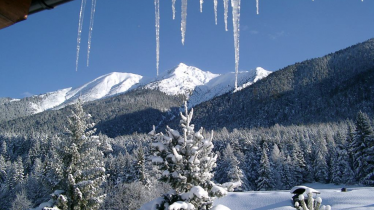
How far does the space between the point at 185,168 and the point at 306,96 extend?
151 metres

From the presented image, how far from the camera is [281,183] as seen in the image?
46.3 meters

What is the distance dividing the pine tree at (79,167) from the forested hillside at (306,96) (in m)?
119

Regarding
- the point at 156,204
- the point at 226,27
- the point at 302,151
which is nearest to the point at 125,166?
the point at 302,151

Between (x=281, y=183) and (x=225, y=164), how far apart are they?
1037 centimetres

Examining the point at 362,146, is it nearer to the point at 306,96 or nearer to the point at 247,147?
the point at 247,147

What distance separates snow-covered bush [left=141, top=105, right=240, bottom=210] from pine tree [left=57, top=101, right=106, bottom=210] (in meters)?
4.16

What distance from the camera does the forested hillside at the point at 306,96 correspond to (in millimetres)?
125875

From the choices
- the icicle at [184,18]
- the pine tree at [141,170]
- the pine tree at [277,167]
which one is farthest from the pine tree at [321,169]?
the icicle at [184,18]

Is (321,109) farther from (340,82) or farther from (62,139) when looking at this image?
(62,139)

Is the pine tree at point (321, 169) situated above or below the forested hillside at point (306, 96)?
below

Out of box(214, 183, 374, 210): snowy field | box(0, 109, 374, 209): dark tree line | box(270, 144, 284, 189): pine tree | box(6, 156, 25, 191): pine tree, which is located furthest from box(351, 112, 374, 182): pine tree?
box(6, 156, 25, 191): pine tree

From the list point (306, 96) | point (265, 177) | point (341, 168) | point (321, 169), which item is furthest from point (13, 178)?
point (306, 96)

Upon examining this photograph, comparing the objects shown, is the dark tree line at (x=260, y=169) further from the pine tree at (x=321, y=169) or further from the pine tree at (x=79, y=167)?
the pine tree at (x=79, y=167)

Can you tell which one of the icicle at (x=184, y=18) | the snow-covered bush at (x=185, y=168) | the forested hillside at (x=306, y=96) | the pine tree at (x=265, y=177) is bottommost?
the pine tree at (x=265, y=177)
